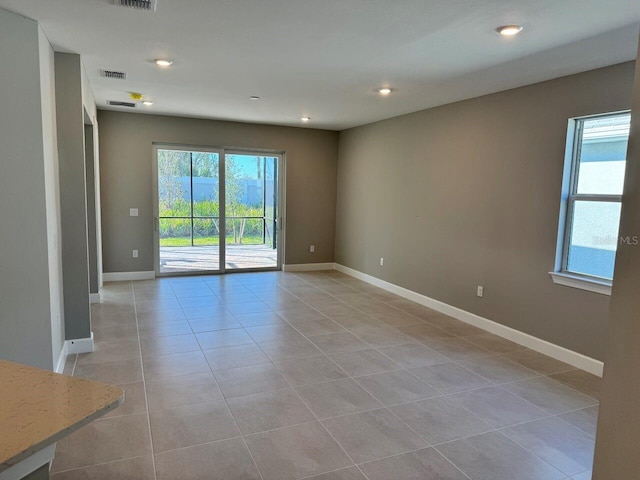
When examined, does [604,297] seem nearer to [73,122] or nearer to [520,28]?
[520,28]

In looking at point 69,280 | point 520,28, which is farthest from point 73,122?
point 520,28

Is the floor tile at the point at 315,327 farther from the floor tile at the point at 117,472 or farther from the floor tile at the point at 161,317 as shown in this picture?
the floor tile at the point at 117,472

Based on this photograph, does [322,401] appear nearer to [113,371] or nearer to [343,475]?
[343,475]

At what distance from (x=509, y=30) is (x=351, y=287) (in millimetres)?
4276

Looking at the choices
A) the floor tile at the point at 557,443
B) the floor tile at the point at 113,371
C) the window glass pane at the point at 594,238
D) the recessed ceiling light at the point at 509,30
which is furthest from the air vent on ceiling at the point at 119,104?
the floor tile at the point at 557,443

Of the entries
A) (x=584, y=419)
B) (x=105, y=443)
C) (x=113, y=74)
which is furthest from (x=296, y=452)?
(x=113, y=74)

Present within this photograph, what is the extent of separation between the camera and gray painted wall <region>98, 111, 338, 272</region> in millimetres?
6184

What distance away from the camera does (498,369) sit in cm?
350

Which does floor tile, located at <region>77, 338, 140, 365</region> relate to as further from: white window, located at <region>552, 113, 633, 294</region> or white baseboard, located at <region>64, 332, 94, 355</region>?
white window, located at <region>552, 113, 633, 294</region>

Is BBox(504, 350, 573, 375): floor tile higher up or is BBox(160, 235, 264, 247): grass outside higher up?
BBox(160, 235, 264, 247): grass outside

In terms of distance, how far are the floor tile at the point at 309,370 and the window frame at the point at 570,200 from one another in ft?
6.98

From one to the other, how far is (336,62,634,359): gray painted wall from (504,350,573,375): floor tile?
181 millimetres

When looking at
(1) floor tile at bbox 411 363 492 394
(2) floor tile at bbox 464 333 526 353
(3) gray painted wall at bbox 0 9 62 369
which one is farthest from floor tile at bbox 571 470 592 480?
(3) gray painted wall at bbox 0 9 62 369

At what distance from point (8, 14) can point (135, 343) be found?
267 centimetres
